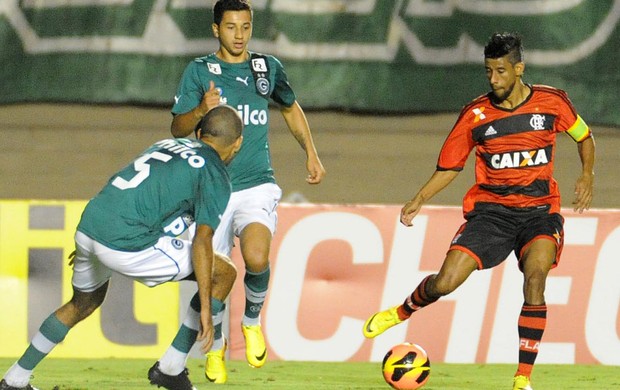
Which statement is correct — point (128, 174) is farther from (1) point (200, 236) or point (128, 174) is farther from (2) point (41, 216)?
(2) point (41, 216)

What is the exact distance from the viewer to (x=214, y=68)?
8.02m

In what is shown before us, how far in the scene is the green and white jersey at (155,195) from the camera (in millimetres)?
6477

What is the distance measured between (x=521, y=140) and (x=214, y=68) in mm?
1883

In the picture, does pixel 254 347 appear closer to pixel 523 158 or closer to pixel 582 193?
pixel 523 158

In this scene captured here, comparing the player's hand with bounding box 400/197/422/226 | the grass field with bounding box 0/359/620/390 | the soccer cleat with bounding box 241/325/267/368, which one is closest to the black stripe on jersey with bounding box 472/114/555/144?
the player's hand with bounding box 400/197/422/226

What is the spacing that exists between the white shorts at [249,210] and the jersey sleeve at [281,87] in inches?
22.7

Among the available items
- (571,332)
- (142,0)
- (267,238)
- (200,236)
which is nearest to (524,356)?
(267,238)

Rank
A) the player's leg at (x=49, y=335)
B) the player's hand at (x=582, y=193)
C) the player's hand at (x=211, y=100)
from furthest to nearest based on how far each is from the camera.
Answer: the player's hand at (x=582, y=193) < the player's hand at (x=211, y=100) < the player's leg at (x=49, y=335)

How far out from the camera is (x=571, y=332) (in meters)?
10.2

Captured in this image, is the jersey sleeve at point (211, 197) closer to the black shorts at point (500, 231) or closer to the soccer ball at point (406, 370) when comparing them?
the soccer ball at point (406, 370)

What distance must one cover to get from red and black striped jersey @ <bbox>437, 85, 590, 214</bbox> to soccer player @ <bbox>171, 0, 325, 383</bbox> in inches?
40.1

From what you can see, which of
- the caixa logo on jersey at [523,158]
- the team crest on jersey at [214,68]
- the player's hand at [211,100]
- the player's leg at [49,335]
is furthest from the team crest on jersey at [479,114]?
the player's leg at [49,335]

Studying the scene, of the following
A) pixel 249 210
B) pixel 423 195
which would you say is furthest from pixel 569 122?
pixel 249 210

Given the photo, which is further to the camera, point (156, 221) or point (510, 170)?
point (510, 170)
